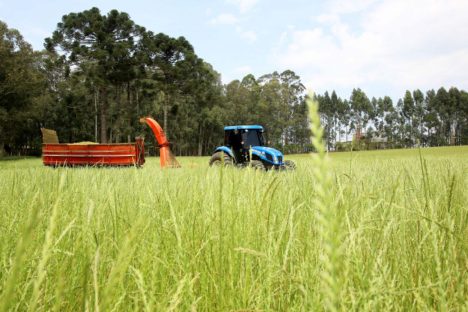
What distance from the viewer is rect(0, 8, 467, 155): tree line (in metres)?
34.4

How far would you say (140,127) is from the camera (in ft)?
149

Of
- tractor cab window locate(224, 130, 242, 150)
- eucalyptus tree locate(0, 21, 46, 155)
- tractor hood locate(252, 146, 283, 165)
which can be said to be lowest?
tractor hood locate(252, 146, 283, 165)

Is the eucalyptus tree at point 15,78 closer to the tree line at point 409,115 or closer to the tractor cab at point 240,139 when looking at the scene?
the tractor cab at point 240,139

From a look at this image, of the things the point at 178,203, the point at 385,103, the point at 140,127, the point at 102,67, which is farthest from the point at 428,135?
the point at 178,203

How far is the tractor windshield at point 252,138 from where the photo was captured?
11.7m

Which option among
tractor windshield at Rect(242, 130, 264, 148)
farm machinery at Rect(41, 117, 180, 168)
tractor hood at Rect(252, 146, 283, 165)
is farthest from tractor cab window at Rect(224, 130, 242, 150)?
farm machinery at Rect(41, 117, 180, 168)

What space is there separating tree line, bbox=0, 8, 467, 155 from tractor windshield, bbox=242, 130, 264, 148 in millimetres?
15851

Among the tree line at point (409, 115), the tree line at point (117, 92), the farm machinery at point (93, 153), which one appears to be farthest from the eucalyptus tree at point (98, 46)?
the tree line at point (409, 115)

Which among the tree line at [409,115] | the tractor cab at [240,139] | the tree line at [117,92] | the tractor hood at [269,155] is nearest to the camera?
the tractor hood at [269,155]

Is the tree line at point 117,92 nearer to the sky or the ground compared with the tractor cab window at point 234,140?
nearer to the sky

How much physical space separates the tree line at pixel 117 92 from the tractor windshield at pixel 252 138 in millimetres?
15851

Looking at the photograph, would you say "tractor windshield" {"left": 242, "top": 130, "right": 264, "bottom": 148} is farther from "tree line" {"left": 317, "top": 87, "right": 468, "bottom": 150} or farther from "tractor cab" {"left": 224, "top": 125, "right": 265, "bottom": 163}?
"tree line" {"left": 317, "top": 87, "right": 468, "bottom": 150}

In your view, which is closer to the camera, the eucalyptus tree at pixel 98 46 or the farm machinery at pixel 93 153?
the farm machinery at pixel 93 153

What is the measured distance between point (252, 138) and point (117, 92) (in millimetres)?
35777
